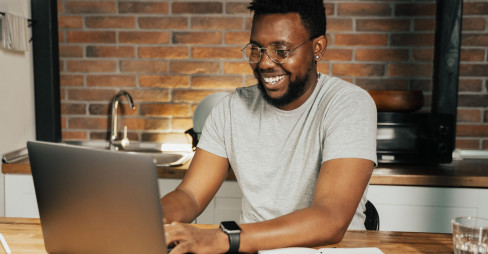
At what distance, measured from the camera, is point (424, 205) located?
198 centimetres

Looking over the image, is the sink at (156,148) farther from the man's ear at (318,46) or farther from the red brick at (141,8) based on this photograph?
the man's ear at (318,46)

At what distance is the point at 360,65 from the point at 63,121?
69.3 inches

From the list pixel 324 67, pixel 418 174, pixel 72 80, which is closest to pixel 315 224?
pixel 418 174

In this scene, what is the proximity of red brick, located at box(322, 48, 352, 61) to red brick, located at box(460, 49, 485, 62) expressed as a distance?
60 cm

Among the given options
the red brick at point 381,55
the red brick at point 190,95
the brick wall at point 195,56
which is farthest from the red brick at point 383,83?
the red brick at point 190,95

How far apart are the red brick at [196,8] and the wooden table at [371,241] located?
1.61 metres

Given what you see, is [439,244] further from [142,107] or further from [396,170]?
[142,107]

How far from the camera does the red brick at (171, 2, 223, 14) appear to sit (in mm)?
2514

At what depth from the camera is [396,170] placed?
204 centimetres

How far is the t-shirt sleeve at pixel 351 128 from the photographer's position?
1.26 metres

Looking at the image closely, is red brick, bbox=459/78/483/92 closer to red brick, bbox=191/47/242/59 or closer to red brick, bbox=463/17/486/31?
red brick, bbox=463/17/486/31

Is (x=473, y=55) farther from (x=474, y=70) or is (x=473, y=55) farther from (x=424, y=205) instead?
(x=424, y=205)

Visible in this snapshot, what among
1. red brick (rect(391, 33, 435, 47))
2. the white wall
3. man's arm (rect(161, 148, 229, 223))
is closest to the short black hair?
man's arm (rect(161, 148, 229, 223))

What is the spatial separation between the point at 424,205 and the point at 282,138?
2.90 feet
